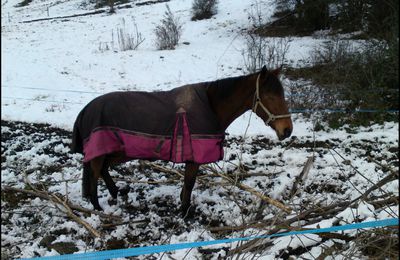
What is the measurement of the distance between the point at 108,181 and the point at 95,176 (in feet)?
0.87

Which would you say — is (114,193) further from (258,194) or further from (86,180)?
(258,194)

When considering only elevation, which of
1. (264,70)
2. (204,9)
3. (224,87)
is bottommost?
(224,87)

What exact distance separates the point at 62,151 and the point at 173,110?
2.76 meters

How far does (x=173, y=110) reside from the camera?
349cm

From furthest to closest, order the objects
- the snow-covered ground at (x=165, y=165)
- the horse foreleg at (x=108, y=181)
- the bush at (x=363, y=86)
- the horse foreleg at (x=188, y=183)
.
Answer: the bush at (x=363, y=86), the horse foreleg at (x=108, y=181), the horse foreleg at (x=188, y=183), the snow-covered ground at (x=165, y=165)

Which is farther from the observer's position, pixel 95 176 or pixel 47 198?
pixel 47 198

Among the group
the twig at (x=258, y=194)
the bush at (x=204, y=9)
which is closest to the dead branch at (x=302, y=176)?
the twig at (x=258, y=194)

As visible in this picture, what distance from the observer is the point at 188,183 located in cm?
374

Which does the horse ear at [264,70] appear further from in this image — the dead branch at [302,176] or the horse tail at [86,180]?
the horse tail at [86,180]

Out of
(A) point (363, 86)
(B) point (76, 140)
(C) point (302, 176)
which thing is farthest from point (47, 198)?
(A) point (363, 86)

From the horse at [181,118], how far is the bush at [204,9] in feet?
45.5

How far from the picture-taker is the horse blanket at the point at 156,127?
11.1ft

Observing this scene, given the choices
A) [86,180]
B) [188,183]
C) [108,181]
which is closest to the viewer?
[188,183]

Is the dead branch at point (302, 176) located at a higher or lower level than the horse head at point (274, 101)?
lower
